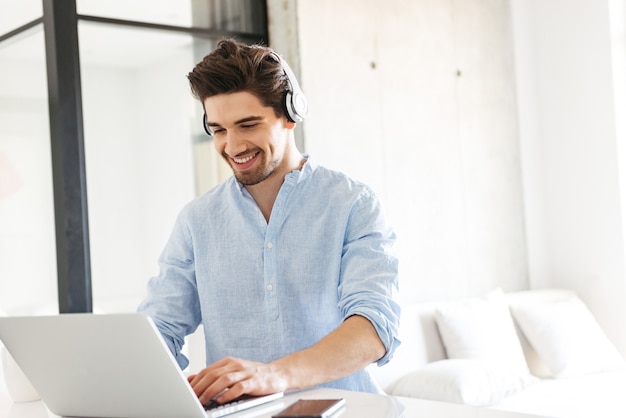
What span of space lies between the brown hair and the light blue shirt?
0.18 m

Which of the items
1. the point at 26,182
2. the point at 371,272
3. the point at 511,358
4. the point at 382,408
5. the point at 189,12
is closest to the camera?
the point at 382,408

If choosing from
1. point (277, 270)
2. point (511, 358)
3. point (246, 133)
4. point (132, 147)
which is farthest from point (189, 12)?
point (277, 270)

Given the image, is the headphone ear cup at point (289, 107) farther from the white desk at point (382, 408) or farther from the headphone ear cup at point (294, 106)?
the white desk at point (382, 408)

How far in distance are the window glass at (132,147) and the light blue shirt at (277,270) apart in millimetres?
1843

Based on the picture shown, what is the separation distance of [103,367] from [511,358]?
9.99 feet

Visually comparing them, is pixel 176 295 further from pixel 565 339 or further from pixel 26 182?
pixel 565 339

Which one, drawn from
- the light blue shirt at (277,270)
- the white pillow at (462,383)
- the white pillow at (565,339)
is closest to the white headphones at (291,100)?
the light blue shirt at (277,270)

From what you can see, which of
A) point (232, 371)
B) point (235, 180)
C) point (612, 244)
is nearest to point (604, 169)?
point (612, 244)

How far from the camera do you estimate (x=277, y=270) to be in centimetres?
171

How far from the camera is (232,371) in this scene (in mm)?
1307

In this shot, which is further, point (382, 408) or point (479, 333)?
point (479, 333)

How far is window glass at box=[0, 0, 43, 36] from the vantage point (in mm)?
3361

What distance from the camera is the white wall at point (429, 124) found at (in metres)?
4.10

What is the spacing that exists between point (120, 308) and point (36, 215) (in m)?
0.52
